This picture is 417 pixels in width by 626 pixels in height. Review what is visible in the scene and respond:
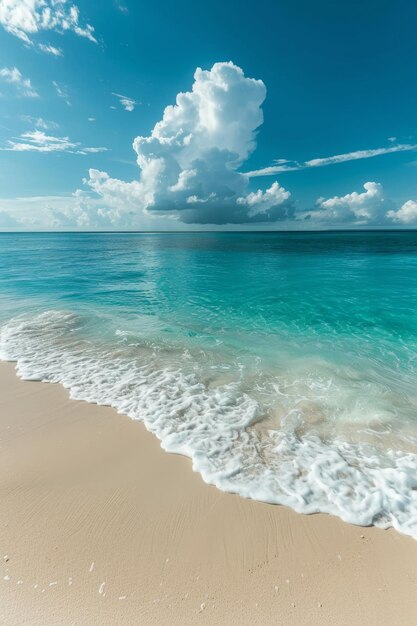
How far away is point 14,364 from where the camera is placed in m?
8.40

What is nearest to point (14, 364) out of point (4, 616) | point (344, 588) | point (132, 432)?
point (132, 432)

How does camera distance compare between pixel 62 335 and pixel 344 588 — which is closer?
pixel 344 588

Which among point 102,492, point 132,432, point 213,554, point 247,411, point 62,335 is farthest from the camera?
point 62,335

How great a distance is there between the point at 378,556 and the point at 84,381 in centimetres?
692

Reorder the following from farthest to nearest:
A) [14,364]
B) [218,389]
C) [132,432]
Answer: [14,364] < [218,389] < [132,432]

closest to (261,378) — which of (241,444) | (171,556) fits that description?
(241,444)

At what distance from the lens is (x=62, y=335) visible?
1062cm

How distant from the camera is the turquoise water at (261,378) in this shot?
180 inches

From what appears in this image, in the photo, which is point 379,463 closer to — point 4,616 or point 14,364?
point 4,616

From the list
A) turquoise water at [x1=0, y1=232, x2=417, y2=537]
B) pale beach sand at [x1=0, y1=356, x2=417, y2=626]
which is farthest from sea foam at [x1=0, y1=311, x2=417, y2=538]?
pale beach sand at [x1=0, y1=356, x2=417, y2=626]

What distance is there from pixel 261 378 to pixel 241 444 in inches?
109

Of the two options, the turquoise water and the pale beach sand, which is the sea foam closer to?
the turquoise water

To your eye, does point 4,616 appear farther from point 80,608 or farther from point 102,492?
point 102,492

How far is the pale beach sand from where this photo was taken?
9.68 feet
